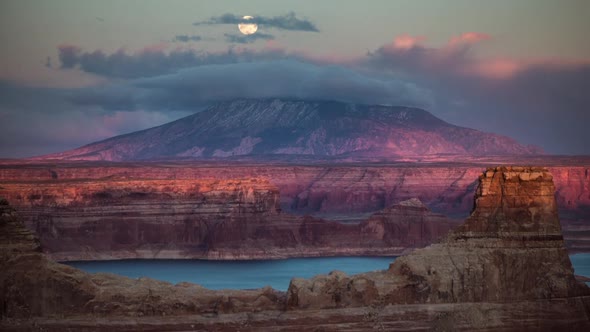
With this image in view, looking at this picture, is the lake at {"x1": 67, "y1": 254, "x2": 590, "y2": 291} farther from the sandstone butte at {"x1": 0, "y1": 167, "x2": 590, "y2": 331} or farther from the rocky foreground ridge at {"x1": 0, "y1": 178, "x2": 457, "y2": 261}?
the sandstone butte at {"x1": 0, "y1": 167, "x2": 590, "y2": 331}

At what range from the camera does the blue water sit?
225 feet

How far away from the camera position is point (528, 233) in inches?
1420

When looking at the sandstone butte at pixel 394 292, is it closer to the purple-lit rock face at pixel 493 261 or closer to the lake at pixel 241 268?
the purple-lit rock face at pixel 493 261

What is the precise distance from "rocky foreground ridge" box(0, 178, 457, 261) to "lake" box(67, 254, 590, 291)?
270cm

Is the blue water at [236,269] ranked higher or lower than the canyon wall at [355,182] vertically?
lower

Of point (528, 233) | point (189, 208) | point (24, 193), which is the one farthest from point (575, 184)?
point (528, 233)

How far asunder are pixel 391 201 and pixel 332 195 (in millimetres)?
6656

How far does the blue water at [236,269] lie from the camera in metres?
68.4

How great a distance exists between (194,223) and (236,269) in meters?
12.2

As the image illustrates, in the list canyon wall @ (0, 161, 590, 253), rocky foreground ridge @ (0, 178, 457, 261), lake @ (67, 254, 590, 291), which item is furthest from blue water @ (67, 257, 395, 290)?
canyon wall @ (0, 161, 590, 253)

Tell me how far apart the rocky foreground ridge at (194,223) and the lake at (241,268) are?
2699 millimetres

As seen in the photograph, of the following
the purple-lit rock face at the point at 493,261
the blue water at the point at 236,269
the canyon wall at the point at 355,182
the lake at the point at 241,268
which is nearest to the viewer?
the purple-lit rock face at the point at 493,261

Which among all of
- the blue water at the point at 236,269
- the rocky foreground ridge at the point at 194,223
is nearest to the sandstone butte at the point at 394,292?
the blue water at the point at 236,269

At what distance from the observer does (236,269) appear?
7825cm
